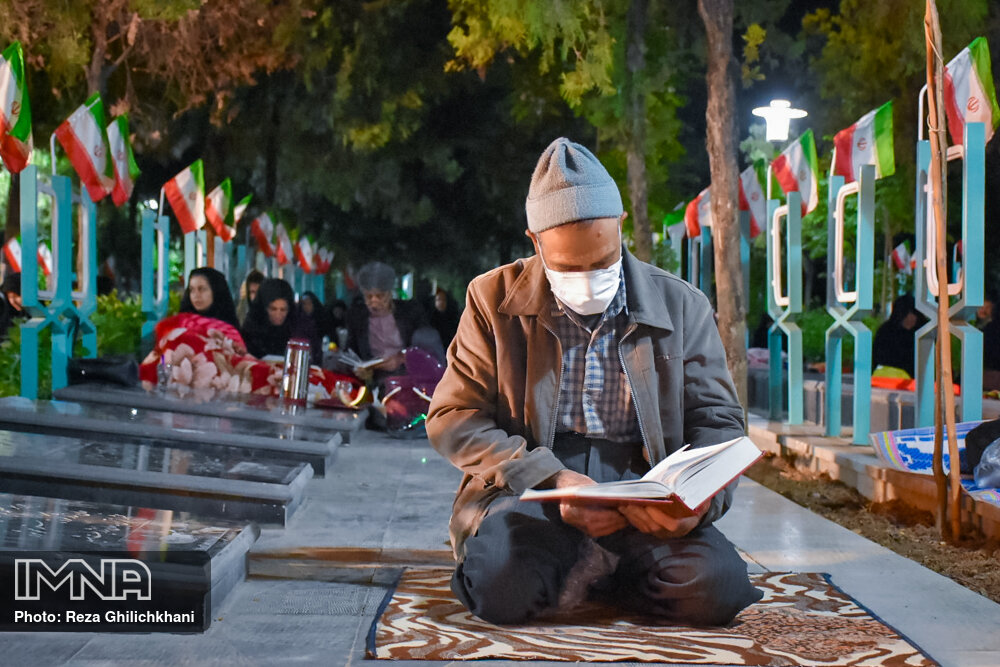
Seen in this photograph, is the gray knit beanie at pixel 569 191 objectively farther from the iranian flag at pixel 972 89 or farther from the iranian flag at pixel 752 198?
the iranian flag at pixel 752 198

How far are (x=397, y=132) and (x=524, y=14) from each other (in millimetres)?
9303

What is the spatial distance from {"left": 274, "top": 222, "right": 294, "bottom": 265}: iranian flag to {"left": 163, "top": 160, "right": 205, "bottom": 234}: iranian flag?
10.8m

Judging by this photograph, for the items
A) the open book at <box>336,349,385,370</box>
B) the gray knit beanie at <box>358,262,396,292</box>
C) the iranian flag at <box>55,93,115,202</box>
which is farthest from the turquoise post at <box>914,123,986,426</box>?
the iranian flag at <box>55,93,115,202</box>

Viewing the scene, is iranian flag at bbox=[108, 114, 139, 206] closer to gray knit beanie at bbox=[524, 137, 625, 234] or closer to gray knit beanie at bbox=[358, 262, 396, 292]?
gray knit beanie at bbox=[358, 262, 396, 292]

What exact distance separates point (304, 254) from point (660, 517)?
30424 mm

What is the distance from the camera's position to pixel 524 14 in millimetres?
12352

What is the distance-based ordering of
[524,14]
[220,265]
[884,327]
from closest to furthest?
1. [524,14]
2. [884,327]
3. [220,265]

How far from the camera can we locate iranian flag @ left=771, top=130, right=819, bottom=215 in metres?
11.3

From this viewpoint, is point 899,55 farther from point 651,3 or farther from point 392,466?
point 392,466

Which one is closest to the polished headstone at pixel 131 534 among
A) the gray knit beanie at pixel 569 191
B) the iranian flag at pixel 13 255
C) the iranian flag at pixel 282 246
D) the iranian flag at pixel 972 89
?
the gray knit beanie at pixel 569 191

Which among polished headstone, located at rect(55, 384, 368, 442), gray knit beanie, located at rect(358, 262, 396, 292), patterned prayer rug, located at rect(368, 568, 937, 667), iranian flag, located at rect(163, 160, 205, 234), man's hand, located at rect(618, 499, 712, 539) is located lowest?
patterned prayer rug, located at rect(368, 568, 937, 667)

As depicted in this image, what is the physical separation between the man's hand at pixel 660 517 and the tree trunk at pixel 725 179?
7.55m

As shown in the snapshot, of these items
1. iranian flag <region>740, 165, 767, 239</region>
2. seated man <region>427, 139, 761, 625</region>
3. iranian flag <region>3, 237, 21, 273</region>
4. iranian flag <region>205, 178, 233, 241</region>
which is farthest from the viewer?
iranian flag <region>205, 178, 233, 241</region>

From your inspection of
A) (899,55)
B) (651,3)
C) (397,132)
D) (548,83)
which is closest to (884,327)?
(651,3)
